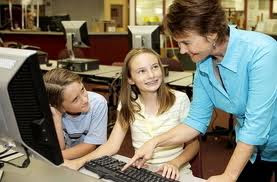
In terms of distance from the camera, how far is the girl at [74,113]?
162 centimetres

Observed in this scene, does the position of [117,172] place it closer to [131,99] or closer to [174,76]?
[131,99]

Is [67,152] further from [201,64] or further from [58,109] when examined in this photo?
[201,64]

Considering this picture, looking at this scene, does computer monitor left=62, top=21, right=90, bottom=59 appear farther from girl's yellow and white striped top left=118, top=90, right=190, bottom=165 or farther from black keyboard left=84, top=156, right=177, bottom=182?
black keyboard left=84, top=156, right=177, bottom=182

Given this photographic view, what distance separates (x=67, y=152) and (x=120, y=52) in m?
5.32

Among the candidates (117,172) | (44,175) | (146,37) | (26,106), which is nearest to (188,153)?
(117,172)

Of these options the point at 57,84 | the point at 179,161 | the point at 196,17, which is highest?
the point at 196,17

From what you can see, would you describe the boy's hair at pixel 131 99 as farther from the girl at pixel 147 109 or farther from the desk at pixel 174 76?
the desk at pixel 174 76

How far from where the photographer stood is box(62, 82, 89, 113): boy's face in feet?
5.33

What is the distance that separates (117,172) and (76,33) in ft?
10.3

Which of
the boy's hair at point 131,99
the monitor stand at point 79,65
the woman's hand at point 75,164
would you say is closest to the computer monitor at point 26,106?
the woman's hand at point 75,164

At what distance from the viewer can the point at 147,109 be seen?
66.7 inches

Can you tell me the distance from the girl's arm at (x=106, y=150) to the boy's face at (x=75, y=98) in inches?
6.8

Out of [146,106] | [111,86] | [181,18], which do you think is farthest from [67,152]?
[111,86]

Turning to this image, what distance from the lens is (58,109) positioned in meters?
1.66
